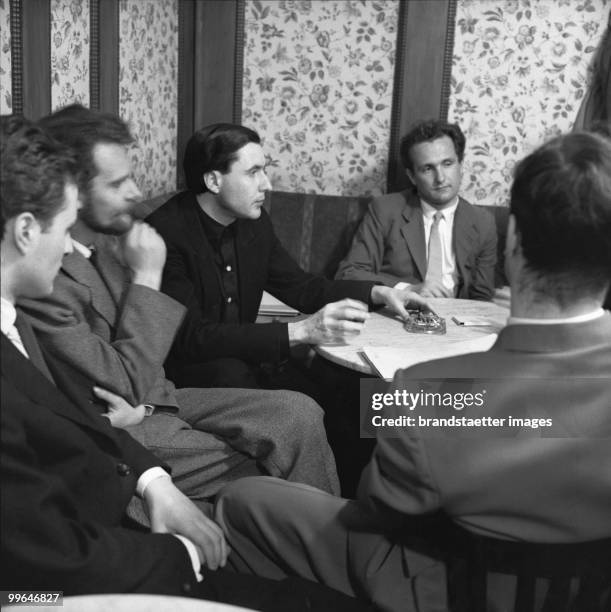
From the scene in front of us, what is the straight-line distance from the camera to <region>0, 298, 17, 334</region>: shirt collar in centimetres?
134

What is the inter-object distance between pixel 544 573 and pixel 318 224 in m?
3.00

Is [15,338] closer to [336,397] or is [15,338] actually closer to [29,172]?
[29,172]

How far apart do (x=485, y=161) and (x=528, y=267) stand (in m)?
3.19

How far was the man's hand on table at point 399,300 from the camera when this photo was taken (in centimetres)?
263

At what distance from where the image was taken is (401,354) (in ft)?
7.24

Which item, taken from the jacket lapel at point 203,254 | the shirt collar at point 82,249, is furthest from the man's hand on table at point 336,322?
the shirt collar at point 82,249

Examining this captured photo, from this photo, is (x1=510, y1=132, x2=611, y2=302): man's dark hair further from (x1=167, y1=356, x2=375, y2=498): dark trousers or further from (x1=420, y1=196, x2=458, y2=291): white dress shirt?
(x1=420, y1=196, x2=458, y2=291): white dress shirt

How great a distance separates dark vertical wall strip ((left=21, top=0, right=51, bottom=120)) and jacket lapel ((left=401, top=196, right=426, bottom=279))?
5.61ft

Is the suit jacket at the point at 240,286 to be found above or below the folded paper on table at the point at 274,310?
above

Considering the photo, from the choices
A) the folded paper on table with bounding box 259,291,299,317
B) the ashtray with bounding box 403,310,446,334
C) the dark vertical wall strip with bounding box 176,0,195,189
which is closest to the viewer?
the ashtray with bounding box 403,310,446,334

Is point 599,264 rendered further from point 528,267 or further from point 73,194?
point 73,194

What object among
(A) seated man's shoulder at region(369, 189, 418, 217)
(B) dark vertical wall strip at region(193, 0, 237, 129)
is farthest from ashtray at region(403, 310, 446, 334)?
(B) dark vertical wall strip at region(193, 0, 237, 129)

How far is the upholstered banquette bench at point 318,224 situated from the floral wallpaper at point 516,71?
17.3 inches

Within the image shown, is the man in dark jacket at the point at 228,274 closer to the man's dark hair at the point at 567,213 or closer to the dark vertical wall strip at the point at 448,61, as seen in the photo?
the man's dark hair at the point at 567,213
